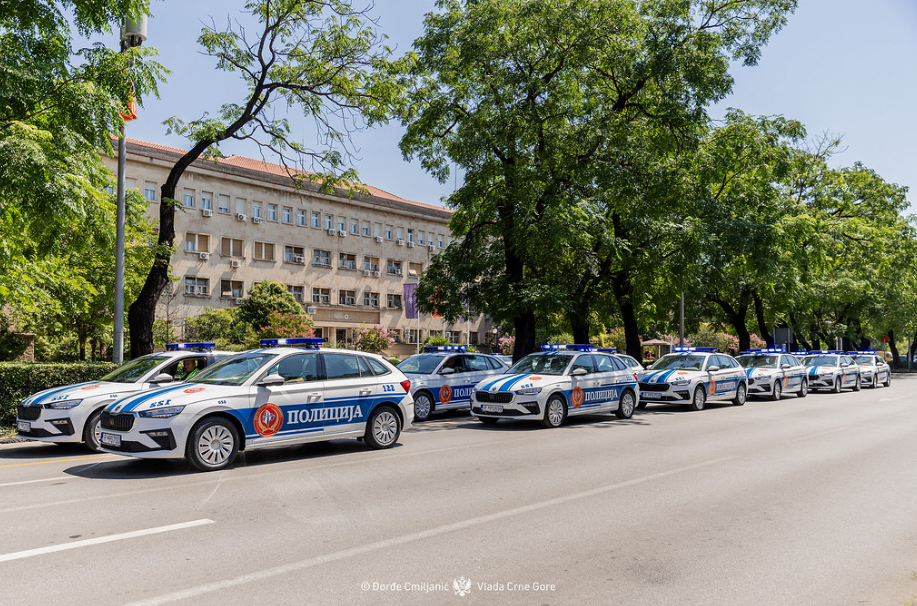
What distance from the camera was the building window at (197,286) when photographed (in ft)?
171

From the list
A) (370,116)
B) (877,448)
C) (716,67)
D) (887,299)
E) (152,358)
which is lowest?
(877,448)

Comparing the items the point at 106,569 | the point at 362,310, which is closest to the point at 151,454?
the point at 106,569

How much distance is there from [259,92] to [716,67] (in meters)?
11.5

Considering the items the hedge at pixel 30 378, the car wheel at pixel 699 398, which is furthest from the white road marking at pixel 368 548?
the car wheel at pixel 699 398

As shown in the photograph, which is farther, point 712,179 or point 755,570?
point 712,179

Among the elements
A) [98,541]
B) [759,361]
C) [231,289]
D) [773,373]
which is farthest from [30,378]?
[231,289]

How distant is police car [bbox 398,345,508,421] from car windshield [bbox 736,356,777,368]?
11590 millimetres

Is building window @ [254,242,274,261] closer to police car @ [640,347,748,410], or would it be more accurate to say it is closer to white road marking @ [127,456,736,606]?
police car @ [640,347,748,410]

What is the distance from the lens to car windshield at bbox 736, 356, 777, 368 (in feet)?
83.6

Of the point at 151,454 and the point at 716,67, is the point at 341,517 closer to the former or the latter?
the point at 151,454

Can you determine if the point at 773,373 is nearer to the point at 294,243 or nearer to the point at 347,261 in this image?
the point at 294,243

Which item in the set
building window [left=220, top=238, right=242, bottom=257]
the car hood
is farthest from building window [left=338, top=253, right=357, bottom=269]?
the car hood

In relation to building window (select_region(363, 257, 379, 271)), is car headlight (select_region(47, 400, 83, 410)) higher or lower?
lower

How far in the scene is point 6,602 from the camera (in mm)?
4422
